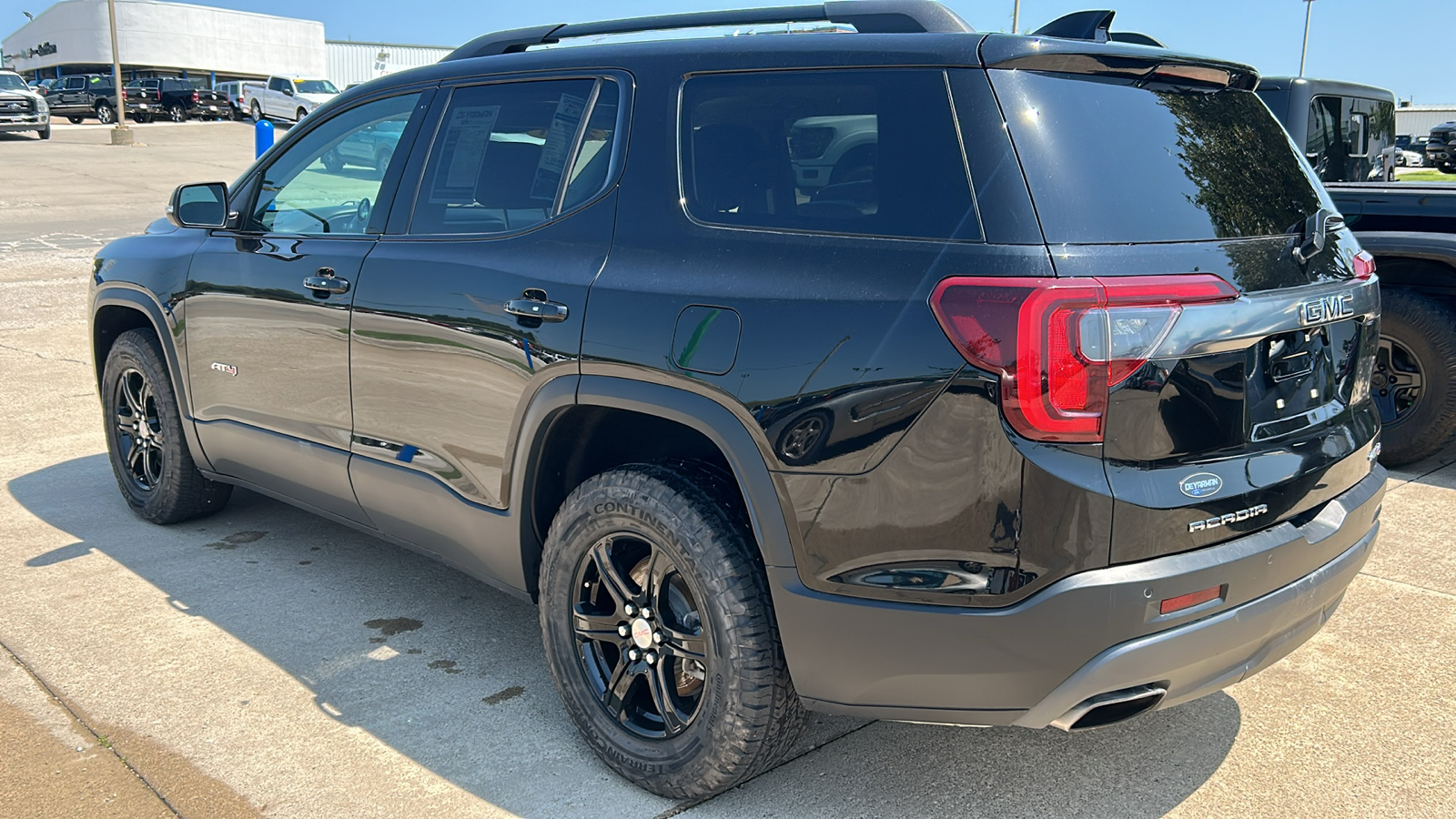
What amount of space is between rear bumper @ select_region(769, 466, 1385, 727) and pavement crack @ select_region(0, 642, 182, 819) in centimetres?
165

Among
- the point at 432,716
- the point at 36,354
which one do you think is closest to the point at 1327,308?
the point at 432,716

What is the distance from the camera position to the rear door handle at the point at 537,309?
2918 millimetres

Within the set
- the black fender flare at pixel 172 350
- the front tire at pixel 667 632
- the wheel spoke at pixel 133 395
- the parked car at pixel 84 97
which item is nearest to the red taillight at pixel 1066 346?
the front tire at pixel 667 632

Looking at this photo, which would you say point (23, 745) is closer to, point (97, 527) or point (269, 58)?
point (97, 527)

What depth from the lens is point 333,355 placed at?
144 inches

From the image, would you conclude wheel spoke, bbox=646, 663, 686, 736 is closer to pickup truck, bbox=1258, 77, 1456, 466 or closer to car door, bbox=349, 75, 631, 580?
car door, bbox=349, 75, 631, 580

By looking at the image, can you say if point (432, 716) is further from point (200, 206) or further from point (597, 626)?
point (200, 206)

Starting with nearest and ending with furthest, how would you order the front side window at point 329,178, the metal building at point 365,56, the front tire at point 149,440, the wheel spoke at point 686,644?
the wheel spoke at point 686,644
the front side window at point 329,178
the front tire at point 149,440
the metal building at point 365,56

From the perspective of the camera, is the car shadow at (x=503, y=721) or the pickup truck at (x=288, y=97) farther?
the pickup truck at (x=288, y=97)

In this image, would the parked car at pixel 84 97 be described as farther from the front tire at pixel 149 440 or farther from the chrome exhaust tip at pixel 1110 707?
the chrome exhaust tip at pixel 1110 707

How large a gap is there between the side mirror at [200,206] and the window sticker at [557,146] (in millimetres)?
1686

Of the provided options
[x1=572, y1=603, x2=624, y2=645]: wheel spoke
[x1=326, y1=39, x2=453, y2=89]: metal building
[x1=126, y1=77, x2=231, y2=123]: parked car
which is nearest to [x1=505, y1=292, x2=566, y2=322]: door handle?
[x1=572, y1=603, x2=624, y2=645]: wheel spoke

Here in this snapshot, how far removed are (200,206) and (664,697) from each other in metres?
2.70

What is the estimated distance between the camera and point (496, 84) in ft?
11.2
